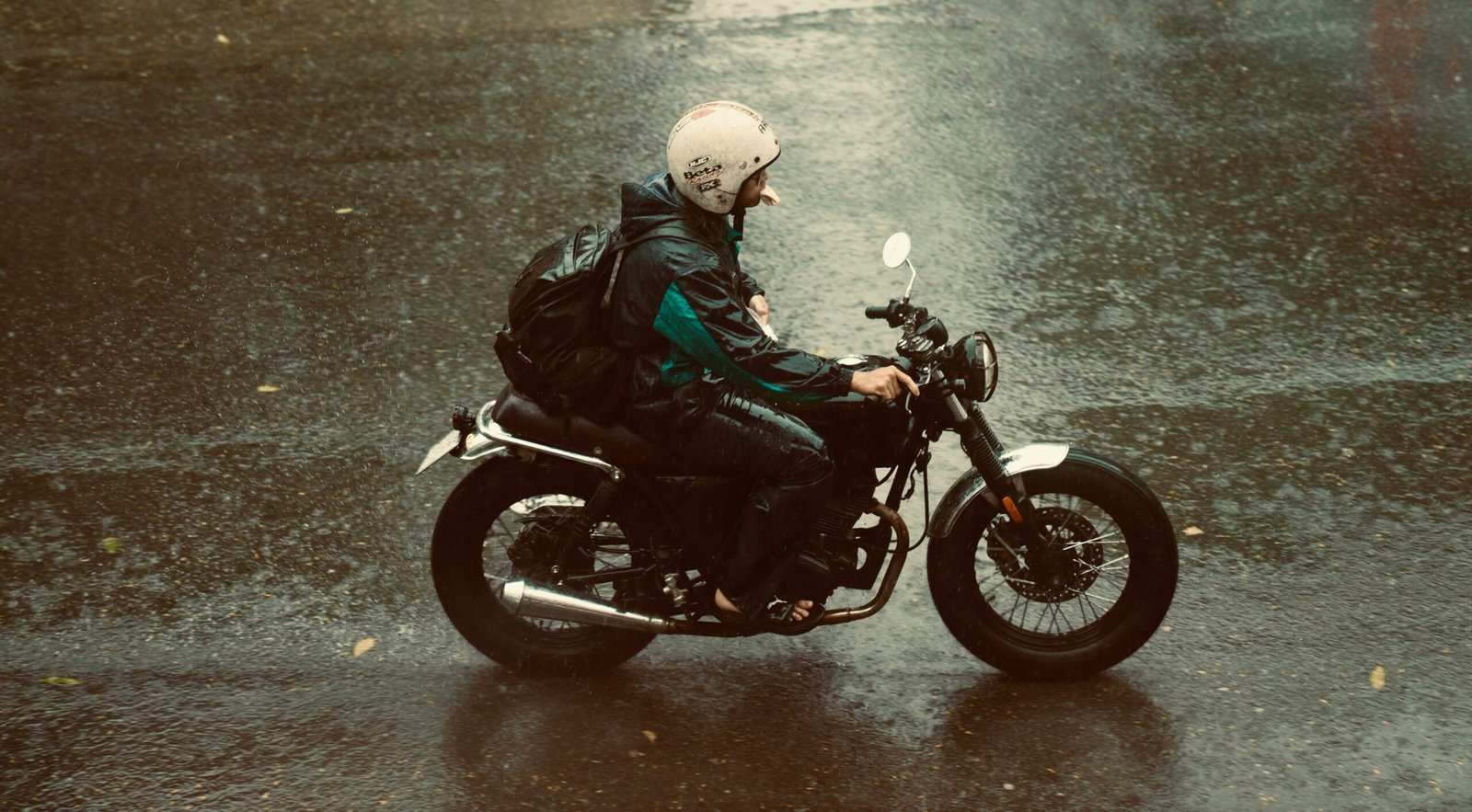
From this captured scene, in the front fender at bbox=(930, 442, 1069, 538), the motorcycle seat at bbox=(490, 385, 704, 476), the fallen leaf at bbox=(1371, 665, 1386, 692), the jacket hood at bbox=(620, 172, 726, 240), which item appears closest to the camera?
the jacket hood at bbox=(620, 172, 726, 240)

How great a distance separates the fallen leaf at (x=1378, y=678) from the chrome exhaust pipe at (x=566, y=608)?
2.24m

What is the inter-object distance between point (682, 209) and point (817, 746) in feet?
5.44

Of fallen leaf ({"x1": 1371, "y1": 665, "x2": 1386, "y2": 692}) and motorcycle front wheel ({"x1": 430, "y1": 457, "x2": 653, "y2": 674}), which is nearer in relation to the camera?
motorcycle front wheel ({"x1": 430, "y1": 457, "x2": 653, "y2": 674})

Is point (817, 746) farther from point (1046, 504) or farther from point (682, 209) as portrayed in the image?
point (682, 209)

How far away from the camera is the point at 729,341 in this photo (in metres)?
4.23

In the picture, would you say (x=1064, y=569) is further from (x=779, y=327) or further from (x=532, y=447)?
(x=779, y=327)

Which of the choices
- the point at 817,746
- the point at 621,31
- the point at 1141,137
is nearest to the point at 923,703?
the point at 817,746

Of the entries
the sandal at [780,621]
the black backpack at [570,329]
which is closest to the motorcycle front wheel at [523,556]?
the black backpack at [570,329]

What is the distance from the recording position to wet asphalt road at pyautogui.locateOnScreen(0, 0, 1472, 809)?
459 centimetres

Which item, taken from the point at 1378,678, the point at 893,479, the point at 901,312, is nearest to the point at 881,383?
the point at 901,312

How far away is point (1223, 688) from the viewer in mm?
4801

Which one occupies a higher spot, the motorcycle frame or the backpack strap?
the backpack strap

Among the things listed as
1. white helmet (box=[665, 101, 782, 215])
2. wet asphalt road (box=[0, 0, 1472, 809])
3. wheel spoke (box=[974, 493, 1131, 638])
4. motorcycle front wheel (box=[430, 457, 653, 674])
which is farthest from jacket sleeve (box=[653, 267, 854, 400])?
wet asphalt road (box=[0, 0, 1472, 809])

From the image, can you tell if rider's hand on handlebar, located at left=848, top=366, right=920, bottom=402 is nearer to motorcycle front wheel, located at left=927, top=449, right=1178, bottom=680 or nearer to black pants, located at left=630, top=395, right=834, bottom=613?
black pants, located at left=630, top=395, right=834, bottom=613
